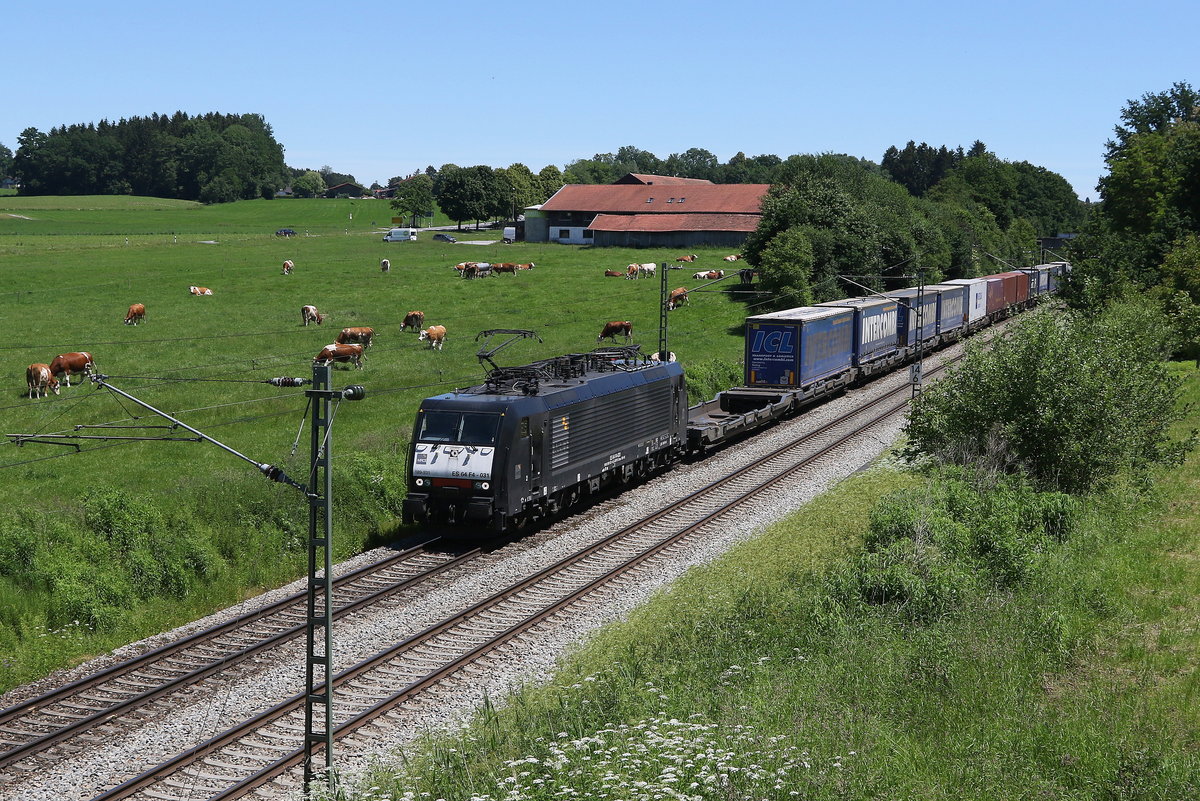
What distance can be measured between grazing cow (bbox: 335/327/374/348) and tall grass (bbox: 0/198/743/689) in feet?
4.03

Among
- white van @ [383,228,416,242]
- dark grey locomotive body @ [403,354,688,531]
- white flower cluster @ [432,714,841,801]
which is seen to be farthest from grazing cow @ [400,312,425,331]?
white van @ [383,228,416,242]

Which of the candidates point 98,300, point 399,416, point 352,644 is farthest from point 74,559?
point 98,300

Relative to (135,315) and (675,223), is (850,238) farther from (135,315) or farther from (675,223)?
(135,315)

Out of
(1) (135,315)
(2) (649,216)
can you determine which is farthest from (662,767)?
(2) (649,216)

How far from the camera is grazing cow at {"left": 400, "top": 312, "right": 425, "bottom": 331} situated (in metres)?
57.2

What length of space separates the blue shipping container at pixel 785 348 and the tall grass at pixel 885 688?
18.8m

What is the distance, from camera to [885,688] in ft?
48.8

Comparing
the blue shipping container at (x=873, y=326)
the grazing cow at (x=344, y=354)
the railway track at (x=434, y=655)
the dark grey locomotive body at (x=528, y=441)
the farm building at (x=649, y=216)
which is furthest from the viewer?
the farm building at (x=649, y=216)

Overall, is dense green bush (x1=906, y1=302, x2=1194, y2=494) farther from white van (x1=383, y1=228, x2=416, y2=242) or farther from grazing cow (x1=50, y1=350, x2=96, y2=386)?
white van (x1=383, y1=228, x2=416, y2=242)

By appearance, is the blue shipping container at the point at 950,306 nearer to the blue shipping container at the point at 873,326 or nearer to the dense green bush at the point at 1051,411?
the blue shipping container at the point at 873,326

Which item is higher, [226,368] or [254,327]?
[254,327]

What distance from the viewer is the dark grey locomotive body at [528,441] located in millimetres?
24922

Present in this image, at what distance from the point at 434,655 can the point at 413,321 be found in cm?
3970

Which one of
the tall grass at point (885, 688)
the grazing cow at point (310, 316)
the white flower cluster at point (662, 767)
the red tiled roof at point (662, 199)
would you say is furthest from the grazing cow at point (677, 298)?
the white flower cluster at point (662, 767)
